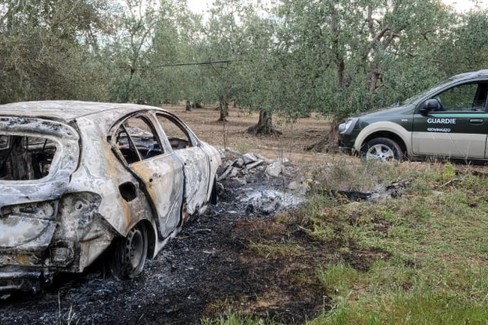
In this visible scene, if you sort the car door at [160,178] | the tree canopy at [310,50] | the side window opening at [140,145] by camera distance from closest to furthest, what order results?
the car door at [160,178] → the side window opening at [140,145] → the tree canopy at [310,50]

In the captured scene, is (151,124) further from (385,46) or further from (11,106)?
(385,46)

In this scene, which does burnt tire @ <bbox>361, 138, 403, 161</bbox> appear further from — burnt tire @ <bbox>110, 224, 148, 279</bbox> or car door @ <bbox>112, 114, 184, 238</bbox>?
burnt tire @ <bbox>110, 224, 148, 279</bbox>

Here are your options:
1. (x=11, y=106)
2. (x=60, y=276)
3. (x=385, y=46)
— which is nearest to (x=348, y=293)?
(x=60, y=276)

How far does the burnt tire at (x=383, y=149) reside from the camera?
29.9 feet

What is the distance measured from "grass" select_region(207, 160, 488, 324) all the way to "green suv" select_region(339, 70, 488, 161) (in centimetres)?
76

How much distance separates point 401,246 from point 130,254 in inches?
118

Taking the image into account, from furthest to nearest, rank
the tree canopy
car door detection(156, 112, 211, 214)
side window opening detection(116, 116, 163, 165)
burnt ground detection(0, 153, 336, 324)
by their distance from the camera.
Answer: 1. the tree canopy
2. car door detection(156, 112, 211, 214)
3. side window opening detection(116, 116, 163, 165)
4. burnt ground detection(0, 153, 336, 324)

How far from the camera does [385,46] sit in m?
15.5

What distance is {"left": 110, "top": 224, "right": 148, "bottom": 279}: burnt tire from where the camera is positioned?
3.96 metres

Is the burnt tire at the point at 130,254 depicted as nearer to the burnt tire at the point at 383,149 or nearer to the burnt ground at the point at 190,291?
the burnt ground at the point at 190,291

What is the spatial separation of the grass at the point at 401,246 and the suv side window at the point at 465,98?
138 cm

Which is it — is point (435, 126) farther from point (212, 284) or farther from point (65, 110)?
point (65, 110)

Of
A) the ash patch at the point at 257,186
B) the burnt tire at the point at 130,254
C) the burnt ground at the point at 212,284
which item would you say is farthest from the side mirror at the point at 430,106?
the burnt tire at the point at 130,254

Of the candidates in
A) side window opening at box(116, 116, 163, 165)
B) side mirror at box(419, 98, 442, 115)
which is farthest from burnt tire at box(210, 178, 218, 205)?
side mirror at box(419, 98, 442, 115)
